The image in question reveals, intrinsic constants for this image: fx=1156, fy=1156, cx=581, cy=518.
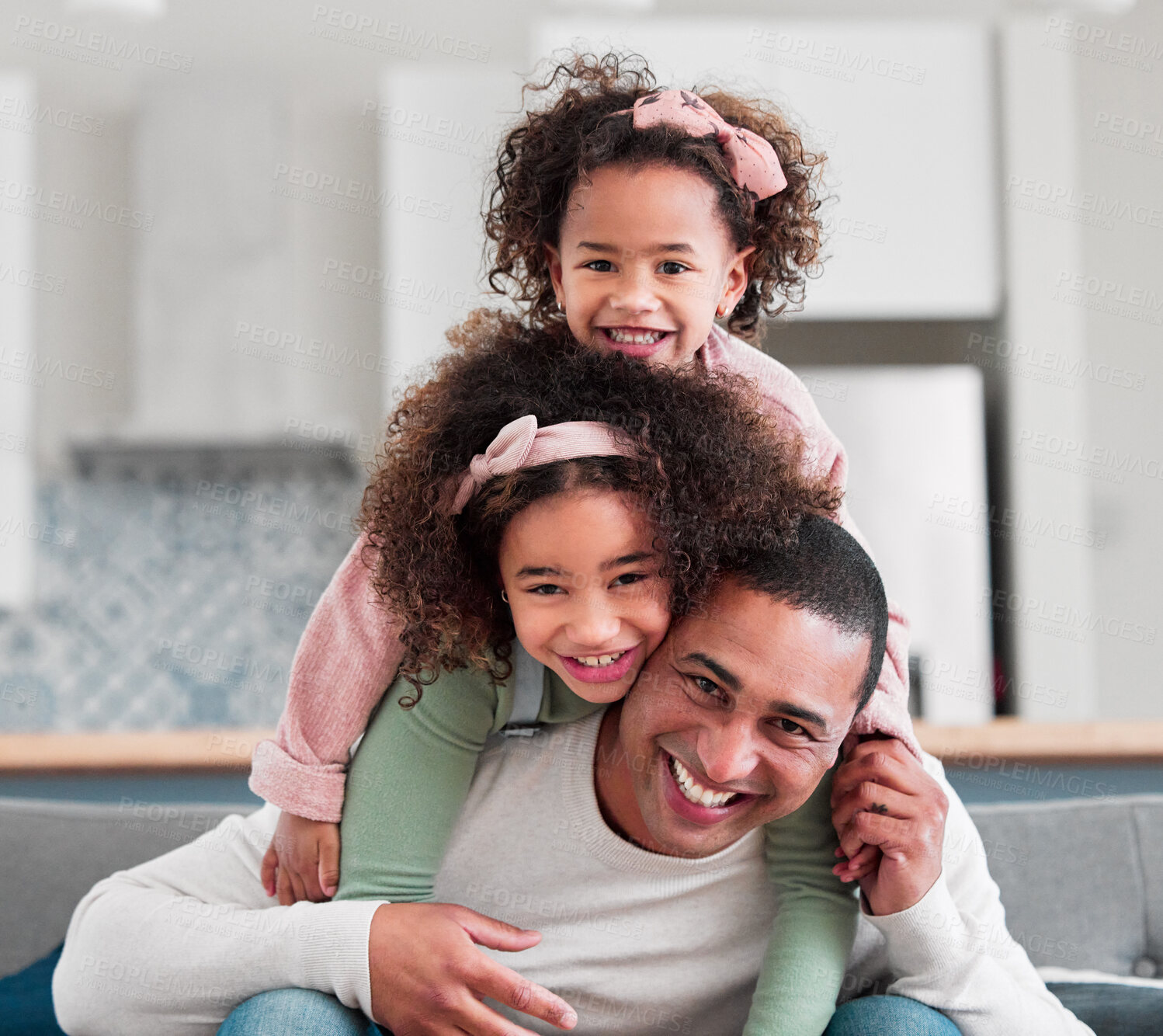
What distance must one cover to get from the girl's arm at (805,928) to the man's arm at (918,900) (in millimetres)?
34

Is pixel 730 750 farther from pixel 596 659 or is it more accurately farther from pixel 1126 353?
pixel 1126 353

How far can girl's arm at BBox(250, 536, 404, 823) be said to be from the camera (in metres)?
1.18

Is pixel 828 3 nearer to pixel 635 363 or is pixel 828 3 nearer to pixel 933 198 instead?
pixel 933 198

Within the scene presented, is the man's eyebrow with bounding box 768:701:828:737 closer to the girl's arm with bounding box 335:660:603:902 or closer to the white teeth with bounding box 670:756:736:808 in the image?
the white teeth with bounding box 670:756:736:808

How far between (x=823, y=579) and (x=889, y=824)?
0.85 feet

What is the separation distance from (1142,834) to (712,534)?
4.19 ft

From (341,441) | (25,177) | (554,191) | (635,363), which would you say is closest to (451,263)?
(341,441)

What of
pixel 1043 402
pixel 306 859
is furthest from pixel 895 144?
pixel 306 859

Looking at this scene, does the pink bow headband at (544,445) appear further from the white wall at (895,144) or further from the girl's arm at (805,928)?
the white wall at (895,144)

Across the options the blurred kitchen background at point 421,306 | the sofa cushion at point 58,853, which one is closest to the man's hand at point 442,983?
the sofa cushion at point 58,853

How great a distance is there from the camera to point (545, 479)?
1038 millimetres

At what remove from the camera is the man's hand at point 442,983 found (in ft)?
3.48

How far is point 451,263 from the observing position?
150 inches

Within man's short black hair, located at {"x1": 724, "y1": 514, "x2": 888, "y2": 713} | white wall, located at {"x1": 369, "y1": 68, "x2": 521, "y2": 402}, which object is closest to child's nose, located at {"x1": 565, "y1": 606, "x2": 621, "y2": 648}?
man's short black hair, located at {"x1": 724, "y1": 514, "x2": 888, "y2": 713}
